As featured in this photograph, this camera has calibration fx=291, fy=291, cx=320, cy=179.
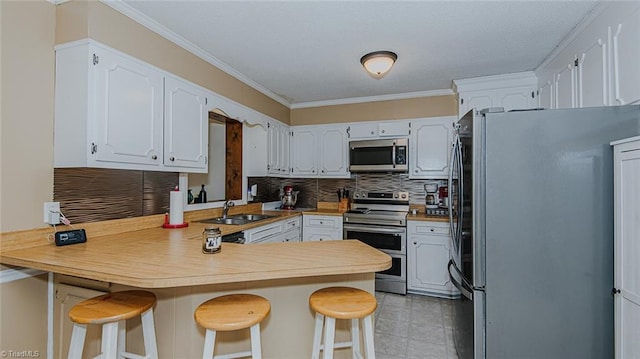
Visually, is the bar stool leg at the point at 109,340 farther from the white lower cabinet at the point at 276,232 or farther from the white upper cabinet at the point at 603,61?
the white upper cabinet at the point at 603,61

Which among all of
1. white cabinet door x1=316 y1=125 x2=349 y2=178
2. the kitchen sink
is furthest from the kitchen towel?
white cabinet door x1=316 y1=125 x2=349 y2=178

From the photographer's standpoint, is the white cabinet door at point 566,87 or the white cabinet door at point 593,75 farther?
the white cabinet door at point 566,87

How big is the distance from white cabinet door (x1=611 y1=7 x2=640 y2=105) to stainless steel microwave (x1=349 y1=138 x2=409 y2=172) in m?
2.01

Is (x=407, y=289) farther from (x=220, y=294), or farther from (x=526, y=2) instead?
(x=526, y=2)

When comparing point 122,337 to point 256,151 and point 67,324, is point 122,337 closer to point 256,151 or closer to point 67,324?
point 67,324

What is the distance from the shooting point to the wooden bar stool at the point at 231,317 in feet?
4.04

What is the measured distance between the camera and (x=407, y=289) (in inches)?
131

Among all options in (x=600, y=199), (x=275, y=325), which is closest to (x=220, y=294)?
(x=275, y=325)

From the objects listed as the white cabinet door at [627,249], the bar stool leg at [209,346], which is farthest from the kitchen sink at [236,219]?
the white cabinet door at [627,249]

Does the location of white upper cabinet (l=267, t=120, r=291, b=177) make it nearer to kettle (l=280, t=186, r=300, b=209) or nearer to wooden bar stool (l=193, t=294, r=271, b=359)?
kettle (l=280, t=186, r=300, b=209)

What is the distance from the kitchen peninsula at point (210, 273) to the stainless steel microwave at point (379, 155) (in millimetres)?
1994

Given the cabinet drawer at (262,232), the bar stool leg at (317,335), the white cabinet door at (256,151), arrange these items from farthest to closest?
the white cabinet door at (256,151)
the cabinet drawer at (262,232)
the bar stool leg at (317,335)

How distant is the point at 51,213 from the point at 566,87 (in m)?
3.76

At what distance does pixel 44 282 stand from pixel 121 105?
115 cm
